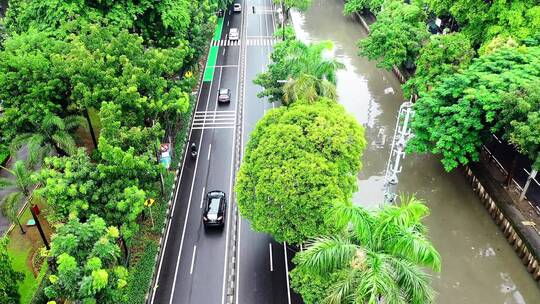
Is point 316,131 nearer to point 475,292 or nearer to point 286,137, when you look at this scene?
point 286,137

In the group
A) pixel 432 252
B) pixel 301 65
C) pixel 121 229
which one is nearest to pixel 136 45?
pixel 301 65

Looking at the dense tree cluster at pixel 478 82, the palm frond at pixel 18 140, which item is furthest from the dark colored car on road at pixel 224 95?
the palm frond at pixel 18 140

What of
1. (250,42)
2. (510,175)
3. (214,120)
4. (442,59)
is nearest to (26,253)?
(214,120)

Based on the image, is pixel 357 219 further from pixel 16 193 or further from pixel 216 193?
pixel 16 193

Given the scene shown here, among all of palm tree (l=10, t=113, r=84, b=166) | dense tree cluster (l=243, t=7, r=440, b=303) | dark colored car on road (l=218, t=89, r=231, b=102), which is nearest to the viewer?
dense tree cluster (l=243, t=7, r=440, b=303)

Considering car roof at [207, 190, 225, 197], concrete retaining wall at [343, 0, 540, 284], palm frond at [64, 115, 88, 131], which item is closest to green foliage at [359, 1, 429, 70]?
concrete retaining wall at [343, 0, 540, 284]

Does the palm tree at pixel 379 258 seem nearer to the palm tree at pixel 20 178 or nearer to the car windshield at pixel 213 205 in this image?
the car windshield at pixel 213 205

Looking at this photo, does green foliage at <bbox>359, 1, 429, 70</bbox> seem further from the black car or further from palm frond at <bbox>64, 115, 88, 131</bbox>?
palm frond at <bbox>64, 115, 88, 131</bbox>
